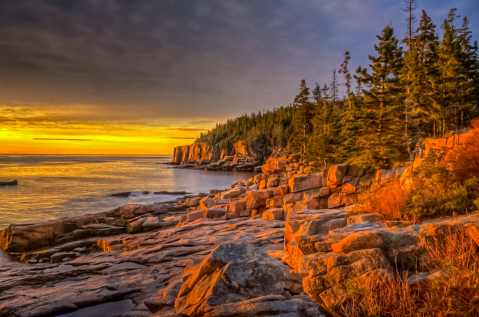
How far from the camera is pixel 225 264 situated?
655 centimetres

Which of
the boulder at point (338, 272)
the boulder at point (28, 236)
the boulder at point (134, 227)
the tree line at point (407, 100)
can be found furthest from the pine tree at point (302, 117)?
the boulder at point (338, 272)

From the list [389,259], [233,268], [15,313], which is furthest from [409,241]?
[15,313]

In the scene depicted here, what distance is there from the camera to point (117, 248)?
1656 cm

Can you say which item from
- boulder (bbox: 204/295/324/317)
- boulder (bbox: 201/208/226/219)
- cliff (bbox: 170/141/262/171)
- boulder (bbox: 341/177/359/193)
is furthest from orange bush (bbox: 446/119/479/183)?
cliff (bbox: 170/141/262/171)

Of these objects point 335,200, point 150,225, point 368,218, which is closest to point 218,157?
point 150,225

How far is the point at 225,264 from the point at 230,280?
0.55 metres

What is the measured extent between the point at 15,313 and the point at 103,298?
2334 millimetres

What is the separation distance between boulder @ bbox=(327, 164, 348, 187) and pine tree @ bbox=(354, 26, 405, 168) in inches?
63.6

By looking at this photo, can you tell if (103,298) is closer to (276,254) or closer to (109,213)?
(276,254)

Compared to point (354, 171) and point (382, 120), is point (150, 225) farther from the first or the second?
point (382, 120)

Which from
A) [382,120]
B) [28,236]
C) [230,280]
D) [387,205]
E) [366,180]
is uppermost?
[382,120]

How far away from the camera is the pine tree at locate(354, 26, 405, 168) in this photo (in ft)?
77.4

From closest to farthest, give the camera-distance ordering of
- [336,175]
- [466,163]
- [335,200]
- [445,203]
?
[445,203] → [466,163] → [335,200] → [336,175]

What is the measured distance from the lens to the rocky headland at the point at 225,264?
5.08 meters
